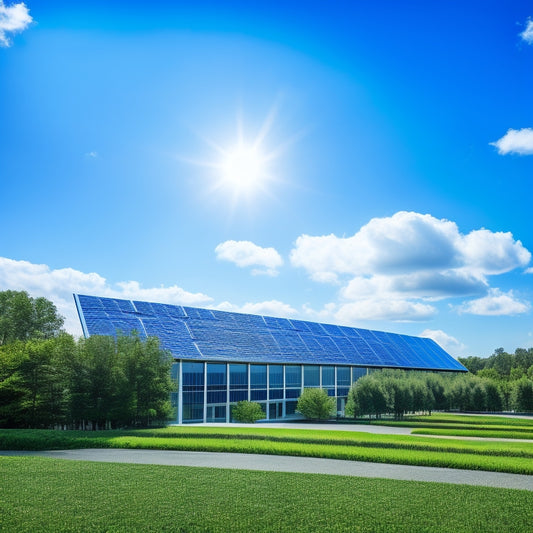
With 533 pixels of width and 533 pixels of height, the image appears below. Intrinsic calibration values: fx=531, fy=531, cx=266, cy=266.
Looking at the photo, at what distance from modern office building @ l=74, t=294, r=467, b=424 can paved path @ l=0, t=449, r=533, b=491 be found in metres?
15.3

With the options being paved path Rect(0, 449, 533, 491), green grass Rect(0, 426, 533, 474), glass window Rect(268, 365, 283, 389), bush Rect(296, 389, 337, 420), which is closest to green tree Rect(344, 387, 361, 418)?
bush Rect(296, 389, 337, 420)

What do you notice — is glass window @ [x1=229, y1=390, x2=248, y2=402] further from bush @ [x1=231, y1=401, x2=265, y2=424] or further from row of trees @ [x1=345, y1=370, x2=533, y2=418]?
row of trees @ [x1=345, y1=370, x2=533, y2=418]

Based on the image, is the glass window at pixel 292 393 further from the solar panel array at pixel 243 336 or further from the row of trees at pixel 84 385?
the row of trees at pixel 84 385

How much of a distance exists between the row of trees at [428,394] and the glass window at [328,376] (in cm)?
314

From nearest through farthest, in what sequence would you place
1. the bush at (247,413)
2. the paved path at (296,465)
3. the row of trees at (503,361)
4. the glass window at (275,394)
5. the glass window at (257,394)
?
the paved path at (296,465) < the bush at (247,413) < the glass window at (257,394) < the glass window at (275,394) < the row of trees at (503,361)

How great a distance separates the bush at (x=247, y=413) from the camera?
43916mm

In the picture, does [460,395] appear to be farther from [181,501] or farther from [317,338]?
[181,501]

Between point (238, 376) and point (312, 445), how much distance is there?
2453 cm

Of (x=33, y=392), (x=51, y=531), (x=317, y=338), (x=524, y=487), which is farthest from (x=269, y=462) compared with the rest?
(x=317, y=338)

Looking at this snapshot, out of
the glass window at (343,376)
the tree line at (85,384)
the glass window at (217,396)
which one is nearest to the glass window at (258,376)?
the glass window at (217,396)

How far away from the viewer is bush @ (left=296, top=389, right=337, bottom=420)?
1857 inches

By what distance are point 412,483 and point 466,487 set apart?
1489mm

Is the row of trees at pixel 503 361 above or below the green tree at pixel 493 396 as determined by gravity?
above

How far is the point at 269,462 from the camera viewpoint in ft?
64.7
